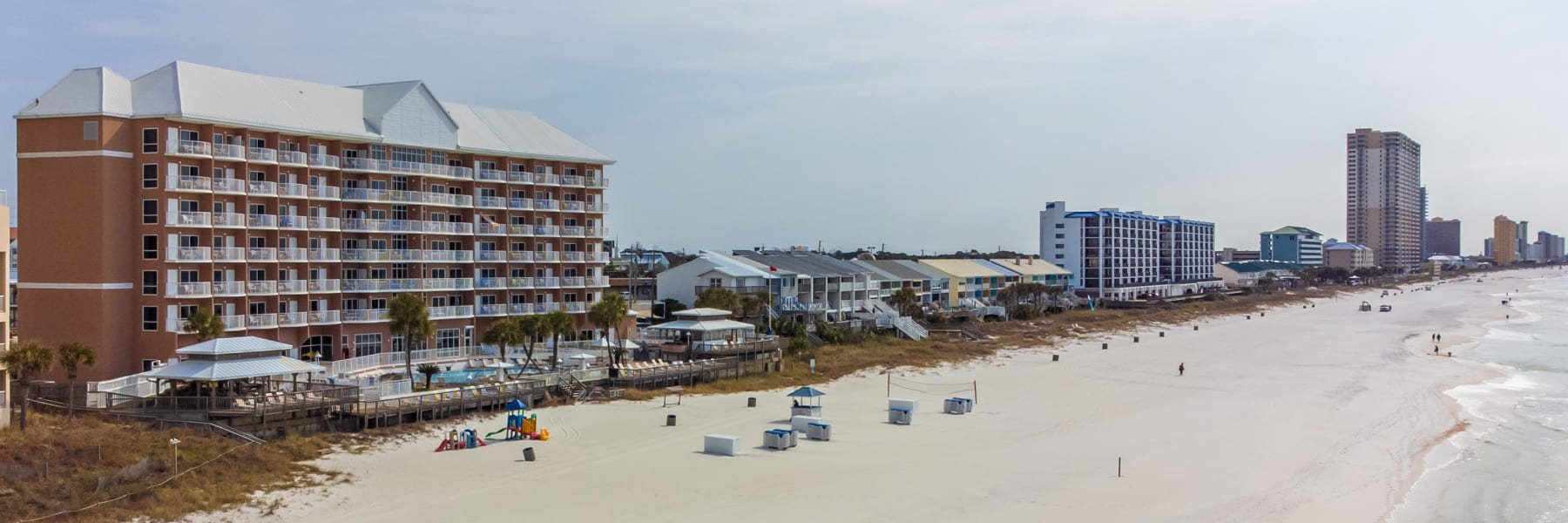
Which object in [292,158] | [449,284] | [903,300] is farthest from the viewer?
[903,300]

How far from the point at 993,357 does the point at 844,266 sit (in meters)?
22.1

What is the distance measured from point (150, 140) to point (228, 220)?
452 cm

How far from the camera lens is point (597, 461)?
107ft

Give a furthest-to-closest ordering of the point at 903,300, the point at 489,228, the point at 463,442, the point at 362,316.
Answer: the point at 903,300
the point at 489,228
the point at 362,316
the point at 463,442

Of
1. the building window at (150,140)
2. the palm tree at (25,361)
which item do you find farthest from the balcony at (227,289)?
the palm tree at (25,361)

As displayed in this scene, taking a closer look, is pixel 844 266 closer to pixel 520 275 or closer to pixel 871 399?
pixel 520 275

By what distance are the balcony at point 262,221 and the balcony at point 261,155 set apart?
253cm

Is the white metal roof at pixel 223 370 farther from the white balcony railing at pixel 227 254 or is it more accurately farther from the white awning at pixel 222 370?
the white balcony railing at pixel 227 254

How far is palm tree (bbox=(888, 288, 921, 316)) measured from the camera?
81.9m

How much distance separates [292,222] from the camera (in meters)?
48.9

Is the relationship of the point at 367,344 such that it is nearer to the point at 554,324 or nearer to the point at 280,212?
the point at 280,212

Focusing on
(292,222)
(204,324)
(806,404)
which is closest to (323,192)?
(292,222)

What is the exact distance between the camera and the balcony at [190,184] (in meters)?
44.8

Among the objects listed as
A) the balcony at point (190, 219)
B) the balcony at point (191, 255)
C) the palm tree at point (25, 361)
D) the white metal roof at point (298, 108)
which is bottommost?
the palm tree at point (25, 361)
